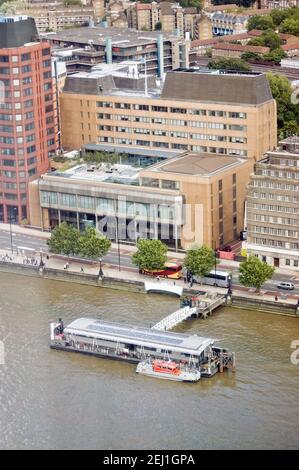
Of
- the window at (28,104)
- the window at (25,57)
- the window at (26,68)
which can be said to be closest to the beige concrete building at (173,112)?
the window at (28,104)

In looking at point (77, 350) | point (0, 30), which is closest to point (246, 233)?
point (77, 350)

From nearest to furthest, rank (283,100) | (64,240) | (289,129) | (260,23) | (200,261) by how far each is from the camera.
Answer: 1. (200,261)
2. (64,240)
3. (289,129)
4. (283,100)
5. (260,23)

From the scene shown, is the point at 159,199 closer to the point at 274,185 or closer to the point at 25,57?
the point at 274,185

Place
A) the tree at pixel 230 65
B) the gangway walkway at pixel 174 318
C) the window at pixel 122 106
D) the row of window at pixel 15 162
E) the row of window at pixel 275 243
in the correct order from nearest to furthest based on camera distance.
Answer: the gangway walkway at pixel 174 318
the row of window at pixel 275 243
the row of window at pixel 15 162
the window at pixel 122 106
the tree at pixel 230 65

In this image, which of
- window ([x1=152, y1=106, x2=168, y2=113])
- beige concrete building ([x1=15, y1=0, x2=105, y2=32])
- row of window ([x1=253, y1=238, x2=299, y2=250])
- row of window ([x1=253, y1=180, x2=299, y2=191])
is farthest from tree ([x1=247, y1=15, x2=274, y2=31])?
row of window ([x1=253, y1=238, x2=299, y2=250])

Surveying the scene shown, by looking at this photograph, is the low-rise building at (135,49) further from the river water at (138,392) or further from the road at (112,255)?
the river water at (138,392)

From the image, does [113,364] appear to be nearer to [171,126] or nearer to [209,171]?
[209,171]

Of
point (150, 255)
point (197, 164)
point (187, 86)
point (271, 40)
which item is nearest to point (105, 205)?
point (197, 164)
